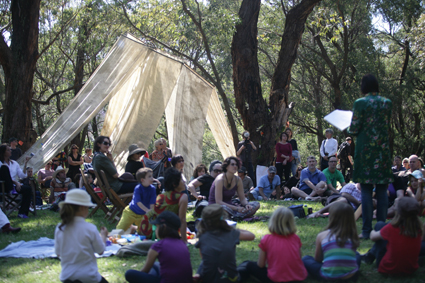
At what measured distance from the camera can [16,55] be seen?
39.5ft

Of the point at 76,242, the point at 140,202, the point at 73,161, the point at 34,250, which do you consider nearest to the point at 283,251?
the point at 76,242

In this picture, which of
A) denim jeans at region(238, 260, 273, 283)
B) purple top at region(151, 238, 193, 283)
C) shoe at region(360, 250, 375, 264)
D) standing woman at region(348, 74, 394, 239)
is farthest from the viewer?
standing woman at region(348, 74, 394, 239)

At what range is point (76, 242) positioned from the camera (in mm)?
3324

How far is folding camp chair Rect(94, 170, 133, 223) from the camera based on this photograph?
7094 millimetres

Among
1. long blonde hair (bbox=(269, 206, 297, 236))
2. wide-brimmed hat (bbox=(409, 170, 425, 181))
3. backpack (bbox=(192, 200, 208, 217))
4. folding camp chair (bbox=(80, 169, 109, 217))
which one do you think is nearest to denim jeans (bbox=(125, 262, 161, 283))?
long blonde hair (bbox=(269, 206, 297, 236))

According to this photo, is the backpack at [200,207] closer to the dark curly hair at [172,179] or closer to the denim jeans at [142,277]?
the dark curly hair at [172,179]

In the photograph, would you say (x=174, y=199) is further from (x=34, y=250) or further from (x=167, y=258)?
(x=34, y=250)

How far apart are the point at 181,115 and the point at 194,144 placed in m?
0.86

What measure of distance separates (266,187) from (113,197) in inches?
178

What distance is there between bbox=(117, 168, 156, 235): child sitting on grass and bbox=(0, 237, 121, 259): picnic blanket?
2.29ft

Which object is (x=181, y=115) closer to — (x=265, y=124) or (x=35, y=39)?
(x=265, y=124)

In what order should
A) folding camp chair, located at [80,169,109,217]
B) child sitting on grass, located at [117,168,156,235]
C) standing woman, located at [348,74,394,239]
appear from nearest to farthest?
standing woman, located at [348,74,394,239] < child sitting on grass, located at [117,168,156,235] < folding camp chair, located at [80,169,109,217]

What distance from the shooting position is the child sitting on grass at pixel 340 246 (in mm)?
3598

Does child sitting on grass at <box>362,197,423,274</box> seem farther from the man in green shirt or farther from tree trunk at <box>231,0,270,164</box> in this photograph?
tree trunk at <box>231,0,270,164</box>
